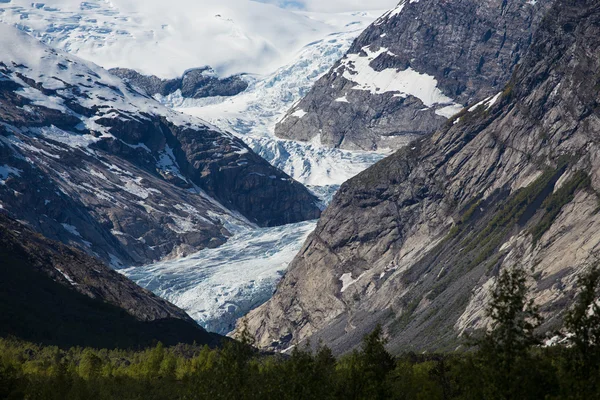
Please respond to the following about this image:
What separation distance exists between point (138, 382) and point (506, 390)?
89127 millimetres

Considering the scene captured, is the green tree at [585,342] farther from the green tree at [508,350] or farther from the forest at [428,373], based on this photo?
the green tree at [508,350]

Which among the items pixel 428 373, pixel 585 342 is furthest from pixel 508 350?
pixel 428 373

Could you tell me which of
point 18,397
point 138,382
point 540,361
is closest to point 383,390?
point 540,361

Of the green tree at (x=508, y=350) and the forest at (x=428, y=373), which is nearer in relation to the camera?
the green tree at (x=508, y=350)

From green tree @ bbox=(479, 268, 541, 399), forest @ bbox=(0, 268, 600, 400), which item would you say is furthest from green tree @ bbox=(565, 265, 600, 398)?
green tree @ bbox=(479, 268, 541, 399)

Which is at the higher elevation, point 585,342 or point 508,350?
point 585,342

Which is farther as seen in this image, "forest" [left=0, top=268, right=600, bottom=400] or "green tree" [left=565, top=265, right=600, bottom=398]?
"forest" [left=0, top=268, right=600, bottom=400]

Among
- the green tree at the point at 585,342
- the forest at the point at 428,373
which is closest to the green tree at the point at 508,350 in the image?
the forest at the point at 428,373

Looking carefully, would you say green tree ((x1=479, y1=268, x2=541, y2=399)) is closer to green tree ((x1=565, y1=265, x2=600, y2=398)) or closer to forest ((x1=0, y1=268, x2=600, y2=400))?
forest ((x1=0, y1=268, x2=600, y2=400))

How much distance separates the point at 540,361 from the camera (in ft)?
229

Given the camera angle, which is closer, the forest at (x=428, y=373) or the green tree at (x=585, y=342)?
the green tree at (x=585, y=342)

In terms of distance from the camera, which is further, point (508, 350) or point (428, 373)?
point (428, 373)

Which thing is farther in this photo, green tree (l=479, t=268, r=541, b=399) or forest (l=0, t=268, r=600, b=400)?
forest (l=0, t=268, r=600, b=400)

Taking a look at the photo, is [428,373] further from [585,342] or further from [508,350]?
[508,350]
